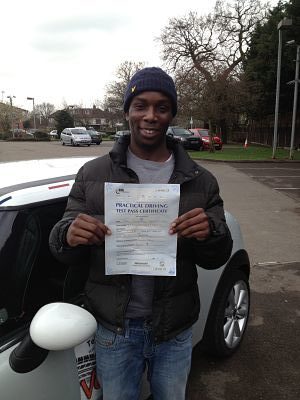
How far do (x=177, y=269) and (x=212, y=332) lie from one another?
1.43 metres

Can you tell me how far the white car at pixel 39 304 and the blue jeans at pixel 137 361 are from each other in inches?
4.4

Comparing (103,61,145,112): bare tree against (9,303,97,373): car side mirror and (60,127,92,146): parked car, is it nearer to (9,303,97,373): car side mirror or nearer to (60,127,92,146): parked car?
(60,127,92,146): parked car

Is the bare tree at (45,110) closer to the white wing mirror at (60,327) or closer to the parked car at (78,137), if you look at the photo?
the parked car at (78,137)

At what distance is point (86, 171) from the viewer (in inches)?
69.4

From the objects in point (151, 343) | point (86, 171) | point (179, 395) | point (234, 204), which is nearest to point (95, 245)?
point (86, 171)

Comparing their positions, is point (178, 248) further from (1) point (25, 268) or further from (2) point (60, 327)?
(1) point (25, 268)

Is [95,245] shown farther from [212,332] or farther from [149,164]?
[212,332]

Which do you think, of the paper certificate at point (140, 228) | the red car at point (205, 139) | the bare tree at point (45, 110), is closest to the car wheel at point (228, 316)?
the paper certificate at point (140, 228)

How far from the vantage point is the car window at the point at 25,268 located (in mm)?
1798

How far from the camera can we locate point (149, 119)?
67.6 inches

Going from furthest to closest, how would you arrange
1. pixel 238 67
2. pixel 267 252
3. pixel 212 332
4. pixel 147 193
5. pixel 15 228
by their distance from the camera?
pixel 238 67 → pixel 267 252 → pixel 212 332 → pixel 15 228 → pixel 147 193

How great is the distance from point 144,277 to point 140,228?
24 cm

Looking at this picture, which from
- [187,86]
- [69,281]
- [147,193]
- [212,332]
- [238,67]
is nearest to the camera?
[147,193]

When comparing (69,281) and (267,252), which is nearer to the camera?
(69,281)
